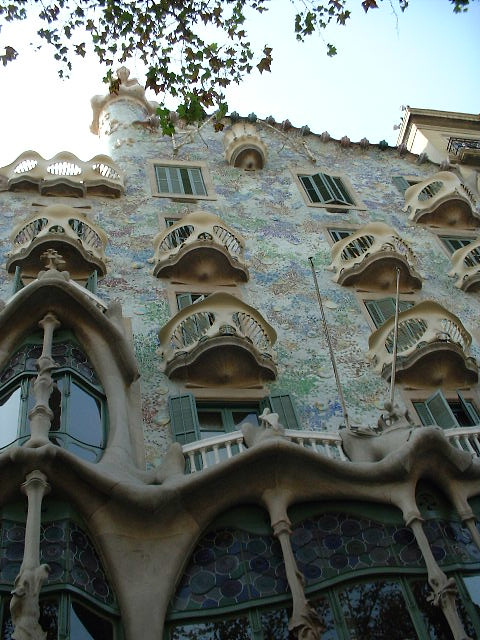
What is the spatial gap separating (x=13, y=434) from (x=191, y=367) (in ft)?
12.1

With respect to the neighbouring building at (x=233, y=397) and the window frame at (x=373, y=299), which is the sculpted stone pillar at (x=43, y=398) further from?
the window frame at (x=373, y=299)

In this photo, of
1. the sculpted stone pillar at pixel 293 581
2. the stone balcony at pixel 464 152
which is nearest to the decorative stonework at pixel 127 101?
the stone balcony at pixel 464 152

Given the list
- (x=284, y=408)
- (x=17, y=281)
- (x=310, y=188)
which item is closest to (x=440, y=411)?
(x=284, y=408)

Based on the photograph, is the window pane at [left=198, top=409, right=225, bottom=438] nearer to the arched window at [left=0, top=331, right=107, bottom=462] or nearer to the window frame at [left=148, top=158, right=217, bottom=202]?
the arched window at [left=0, top=331, right=107, bottom=462]

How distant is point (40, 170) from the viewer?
1931cm

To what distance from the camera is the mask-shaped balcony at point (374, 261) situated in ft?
56.6

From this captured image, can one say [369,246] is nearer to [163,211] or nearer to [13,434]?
[163,211]

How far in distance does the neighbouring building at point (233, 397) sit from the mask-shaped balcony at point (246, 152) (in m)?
0.06

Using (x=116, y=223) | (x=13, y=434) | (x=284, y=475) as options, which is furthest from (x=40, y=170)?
(x=284, y=475)

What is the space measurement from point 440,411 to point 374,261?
15.6 ft

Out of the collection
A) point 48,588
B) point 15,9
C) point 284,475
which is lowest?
point 48,588

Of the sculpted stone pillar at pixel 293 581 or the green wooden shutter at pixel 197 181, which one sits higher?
the green wooden shutter at pixel 197 181

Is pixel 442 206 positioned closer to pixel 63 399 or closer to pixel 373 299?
pixel 373 299

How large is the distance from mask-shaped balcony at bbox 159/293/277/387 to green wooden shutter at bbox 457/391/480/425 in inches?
134
